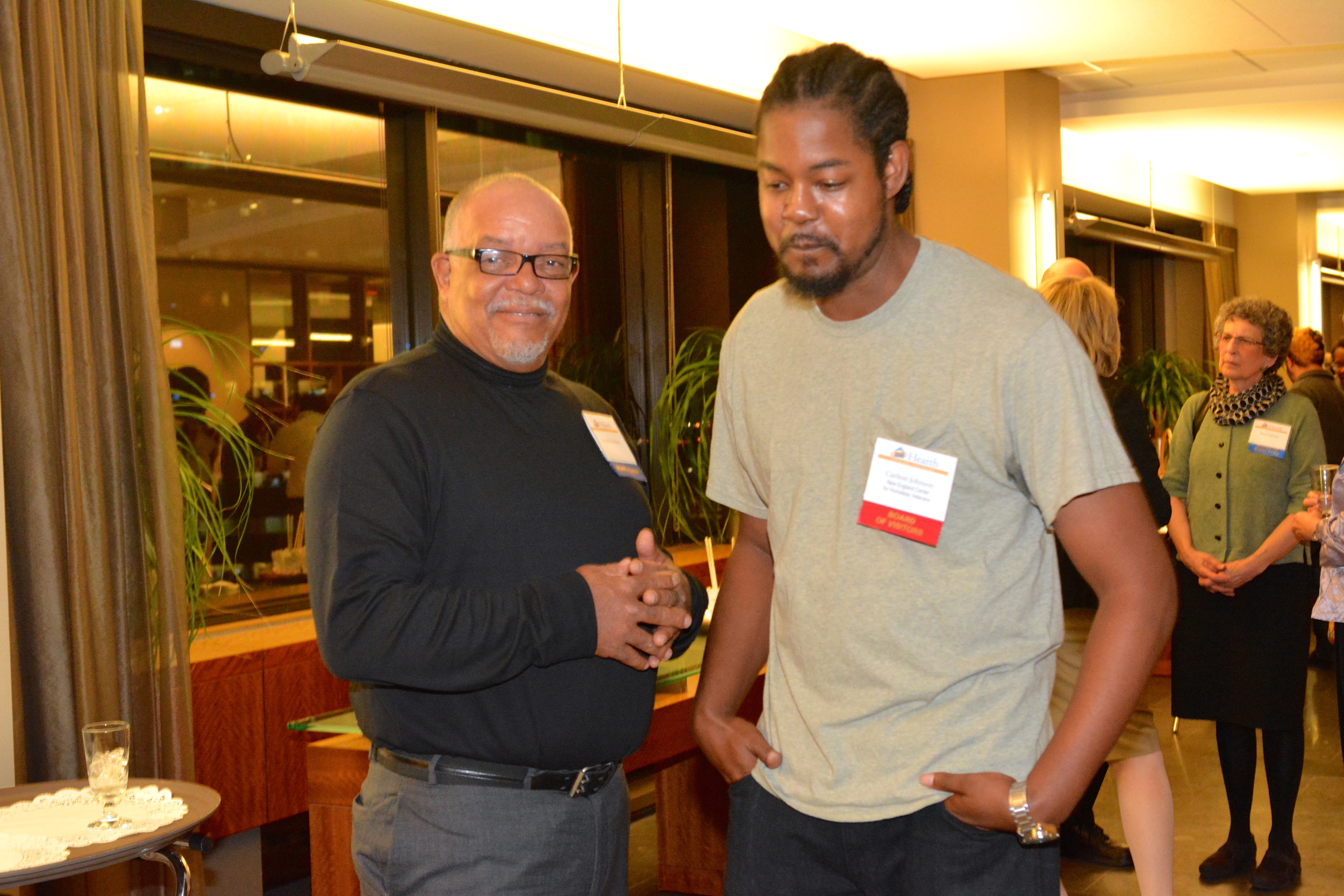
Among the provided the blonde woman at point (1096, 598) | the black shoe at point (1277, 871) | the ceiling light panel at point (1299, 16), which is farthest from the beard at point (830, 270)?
the ceiling light panel at point (1299, 16)

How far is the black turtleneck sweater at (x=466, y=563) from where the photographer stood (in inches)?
62.9

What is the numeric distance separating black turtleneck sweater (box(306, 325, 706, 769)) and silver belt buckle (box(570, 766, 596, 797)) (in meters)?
0.02

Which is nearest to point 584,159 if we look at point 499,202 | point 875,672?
point 499,202

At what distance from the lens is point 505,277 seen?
186cm

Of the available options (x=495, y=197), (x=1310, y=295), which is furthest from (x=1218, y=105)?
(x=495, y=197)

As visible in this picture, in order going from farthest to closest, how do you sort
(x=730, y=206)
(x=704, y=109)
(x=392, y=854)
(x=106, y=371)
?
(x=730, y=206) < (x=704, y=109) < (x=106, y=371) < (x=392, y=854)

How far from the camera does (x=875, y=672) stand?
4.58 feet

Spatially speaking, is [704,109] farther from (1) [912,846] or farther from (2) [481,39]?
(1) [912,846]

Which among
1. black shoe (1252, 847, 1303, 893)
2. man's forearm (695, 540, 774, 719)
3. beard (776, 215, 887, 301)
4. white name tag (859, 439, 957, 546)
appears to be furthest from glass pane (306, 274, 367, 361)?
black shoe (1252, 847, 1303, 893)

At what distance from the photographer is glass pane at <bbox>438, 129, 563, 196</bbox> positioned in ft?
14.7

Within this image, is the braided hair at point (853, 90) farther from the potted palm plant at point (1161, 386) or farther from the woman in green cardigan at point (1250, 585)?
the potted palm plant at point (1161, 386)

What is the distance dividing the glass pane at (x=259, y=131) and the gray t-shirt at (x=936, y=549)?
255 centimetres

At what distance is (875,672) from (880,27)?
4260mm

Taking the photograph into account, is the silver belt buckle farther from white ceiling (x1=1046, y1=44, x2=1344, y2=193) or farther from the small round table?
white ceiling (x1=1046, y1=44, x2=1344, y2=193)
